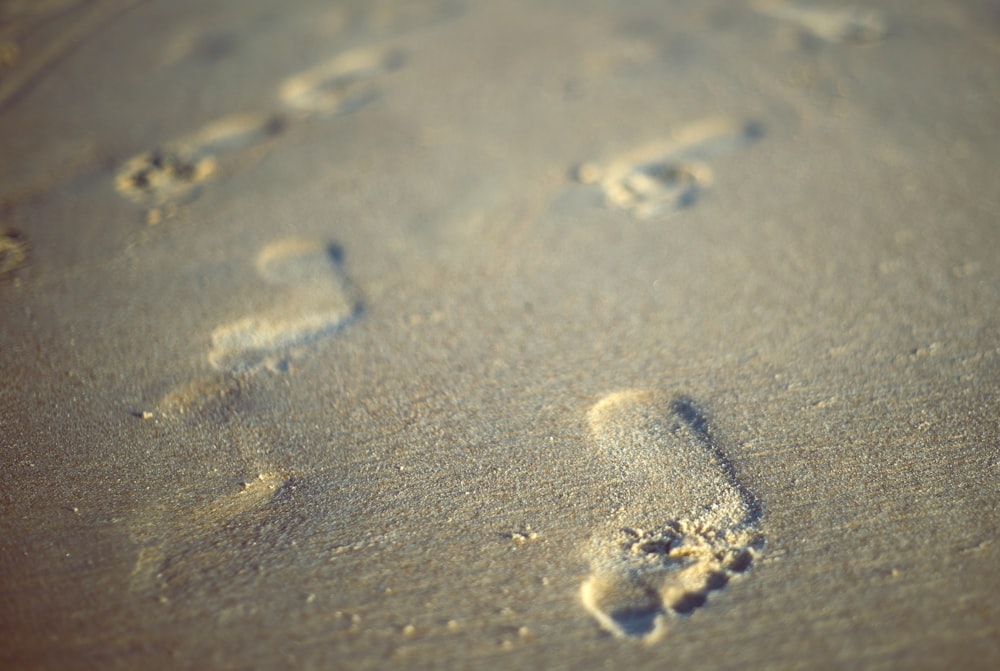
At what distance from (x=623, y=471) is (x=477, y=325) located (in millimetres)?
601

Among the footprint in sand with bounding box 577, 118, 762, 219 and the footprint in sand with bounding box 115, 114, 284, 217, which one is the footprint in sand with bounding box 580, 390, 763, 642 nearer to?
the footprint in sand with bounding box 577, 118, 762, 219

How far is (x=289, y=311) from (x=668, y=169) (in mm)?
1303

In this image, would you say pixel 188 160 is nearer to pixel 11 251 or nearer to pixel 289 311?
pixel 11 251

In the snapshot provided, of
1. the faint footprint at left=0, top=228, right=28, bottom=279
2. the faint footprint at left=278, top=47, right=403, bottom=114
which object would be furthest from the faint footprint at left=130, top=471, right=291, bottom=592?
the faint footprint at left=278, top=47, right=403, bottom=114

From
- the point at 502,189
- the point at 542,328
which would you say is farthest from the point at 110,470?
the point at 502,189

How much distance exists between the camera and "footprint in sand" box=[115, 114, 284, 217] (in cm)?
257

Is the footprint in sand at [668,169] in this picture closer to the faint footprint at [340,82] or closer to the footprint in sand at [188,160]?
the faint footprint at [340,82]

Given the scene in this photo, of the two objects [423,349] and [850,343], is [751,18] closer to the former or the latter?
[850,343]

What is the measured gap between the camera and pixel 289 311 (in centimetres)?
210

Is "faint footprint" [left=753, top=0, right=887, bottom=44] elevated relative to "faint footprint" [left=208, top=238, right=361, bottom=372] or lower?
lower

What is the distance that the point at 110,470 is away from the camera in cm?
172

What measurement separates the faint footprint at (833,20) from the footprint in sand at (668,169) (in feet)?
2.90

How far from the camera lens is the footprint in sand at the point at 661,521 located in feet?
4.67

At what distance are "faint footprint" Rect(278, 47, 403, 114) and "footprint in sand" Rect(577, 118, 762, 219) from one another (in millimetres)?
1034
